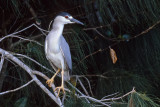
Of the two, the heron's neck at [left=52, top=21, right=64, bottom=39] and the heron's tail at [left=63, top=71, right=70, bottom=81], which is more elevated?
the heron's neck at [left=52, top=21, right=64, bottom=39]

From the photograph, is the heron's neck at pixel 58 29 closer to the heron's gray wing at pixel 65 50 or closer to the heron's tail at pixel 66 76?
the heron's gray wing at pixel 65 50

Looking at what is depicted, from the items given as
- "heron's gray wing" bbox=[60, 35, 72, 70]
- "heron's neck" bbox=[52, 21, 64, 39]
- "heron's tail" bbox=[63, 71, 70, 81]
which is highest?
"heron's neck" bbox=[52, 21, 64, 39]

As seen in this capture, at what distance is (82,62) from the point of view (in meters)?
1.66

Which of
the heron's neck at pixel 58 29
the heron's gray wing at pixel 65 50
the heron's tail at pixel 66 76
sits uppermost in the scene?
the heron's neck at pixel 58 29

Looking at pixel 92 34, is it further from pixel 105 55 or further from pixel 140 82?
pixel 140 82

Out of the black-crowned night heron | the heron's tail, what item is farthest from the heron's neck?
the heron's tail

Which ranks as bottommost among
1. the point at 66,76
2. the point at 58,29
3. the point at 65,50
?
the point at 66,76

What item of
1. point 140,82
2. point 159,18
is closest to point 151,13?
point 159,18

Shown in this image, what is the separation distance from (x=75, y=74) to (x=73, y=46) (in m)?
0.17

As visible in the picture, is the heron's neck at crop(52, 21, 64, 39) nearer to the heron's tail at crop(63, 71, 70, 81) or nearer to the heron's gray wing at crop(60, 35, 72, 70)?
the heron's gray wing at crop(60, 35, 72, 70)

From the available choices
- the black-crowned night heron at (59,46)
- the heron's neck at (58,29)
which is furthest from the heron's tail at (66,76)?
the heron's neck at (58,29)

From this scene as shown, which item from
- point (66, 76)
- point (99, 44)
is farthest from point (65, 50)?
point (99, 44)

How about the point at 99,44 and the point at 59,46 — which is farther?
the point at 99,44

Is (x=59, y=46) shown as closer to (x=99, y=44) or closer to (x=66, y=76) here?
(x=66, y=76)
